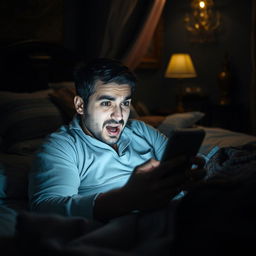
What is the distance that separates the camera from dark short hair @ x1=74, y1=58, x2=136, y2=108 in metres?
1.40

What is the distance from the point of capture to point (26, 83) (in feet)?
9.89

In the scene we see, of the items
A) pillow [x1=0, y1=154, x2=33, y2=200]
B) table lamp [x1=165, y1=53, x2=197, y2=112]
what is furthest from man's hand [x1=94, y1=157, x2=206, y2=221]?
table lamp [x1=165, y1=53, x2=197, y2=112]

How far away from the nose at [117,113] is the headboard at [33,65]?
1.75 metres

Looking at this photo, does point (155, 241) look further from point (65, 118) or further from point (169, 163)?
point (65, 118)

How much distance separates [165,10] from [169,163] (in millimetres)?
4162

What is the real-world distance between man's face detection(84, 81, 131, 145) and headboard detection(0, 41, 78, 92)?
1.70 meters

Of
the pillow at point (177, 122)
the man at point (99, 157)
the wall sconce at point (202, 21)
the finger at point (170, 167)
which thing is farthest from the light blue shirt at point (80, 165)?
the wall sconce at point (202, 21)

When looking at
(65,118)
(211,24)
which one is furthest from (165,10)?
(65,118)

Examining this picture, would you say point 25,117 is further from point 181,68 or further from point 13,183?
point 181,68

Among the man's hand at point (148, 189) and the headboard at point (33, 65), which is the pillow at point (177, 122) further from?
the man's hand at point (148, 189)

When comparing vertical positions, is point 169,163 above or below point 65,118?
above

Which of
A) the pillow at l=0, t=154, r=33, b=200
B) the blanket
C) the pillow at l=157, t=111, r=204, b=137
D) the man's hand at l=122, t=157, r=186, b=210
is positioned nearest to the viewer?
the blanket

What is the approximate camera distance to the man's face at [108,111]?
4.61 ft

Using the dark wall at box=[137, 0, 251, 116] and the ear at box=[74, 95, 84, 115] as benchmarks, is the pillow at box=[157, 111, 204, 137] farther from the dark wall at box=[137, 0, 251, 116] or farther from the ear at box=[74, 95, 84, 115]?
the dark wall at box=[137, 0, 251, 116]
